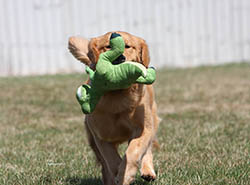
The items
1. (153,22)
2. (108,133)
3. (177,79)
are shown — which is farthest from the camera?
(153,22)

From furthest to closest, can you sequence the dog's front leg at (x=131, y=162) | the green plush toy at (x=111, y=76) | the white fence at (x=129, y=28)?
the white fence at (x=129, y=28) < the dog's front leg at (x=131, y=162) < the green plush toy at (x=111, y=76)

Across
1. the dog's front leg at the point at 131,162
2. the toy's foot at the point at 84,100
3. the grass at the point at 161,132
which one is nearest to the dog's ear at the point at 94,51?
the toy's foot at the point at 84,100

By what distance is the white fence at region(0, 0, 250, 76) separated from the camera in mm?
10930

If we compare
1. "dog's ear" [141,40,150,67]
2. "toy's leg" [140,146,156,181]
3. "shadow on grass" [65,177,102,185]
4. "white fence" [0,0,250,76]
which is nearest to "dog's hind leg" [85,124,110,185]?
"shadow on grass" [65,177,102,185]

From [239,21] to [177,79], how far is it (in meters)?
4.11

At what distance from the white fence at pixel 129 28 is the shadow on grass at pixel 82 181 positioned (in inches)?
302

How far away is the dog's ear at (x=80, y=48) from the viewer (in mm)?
4004

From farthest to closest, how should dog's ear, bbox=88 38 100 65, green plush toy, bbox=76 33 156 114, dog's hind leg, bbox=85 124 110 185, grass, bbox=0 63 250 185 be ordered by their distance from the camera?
grass, bbox=0 63 250 185 < dog's hind leg, bbox=85 124 110 185 < dog's ear, bbox=88 38 100 65 < green plush toy, bbox=76 33 156 114

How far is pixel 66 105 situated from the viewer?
25.8 ft

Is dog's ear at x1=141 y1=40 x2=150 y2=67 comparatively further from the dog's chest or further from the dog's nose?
the dog's chest

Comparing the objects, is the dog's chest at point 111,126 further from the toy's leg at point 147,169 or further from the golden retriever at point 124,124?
the toy's leg at point 147,169

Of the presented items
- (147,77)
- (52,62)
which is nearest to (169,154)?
(147,77)

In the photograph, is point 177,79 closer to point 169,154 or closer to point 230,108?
point 230,108

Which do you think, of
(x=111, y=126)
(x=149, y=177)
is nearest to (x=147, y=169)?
(x=149, y=177)
